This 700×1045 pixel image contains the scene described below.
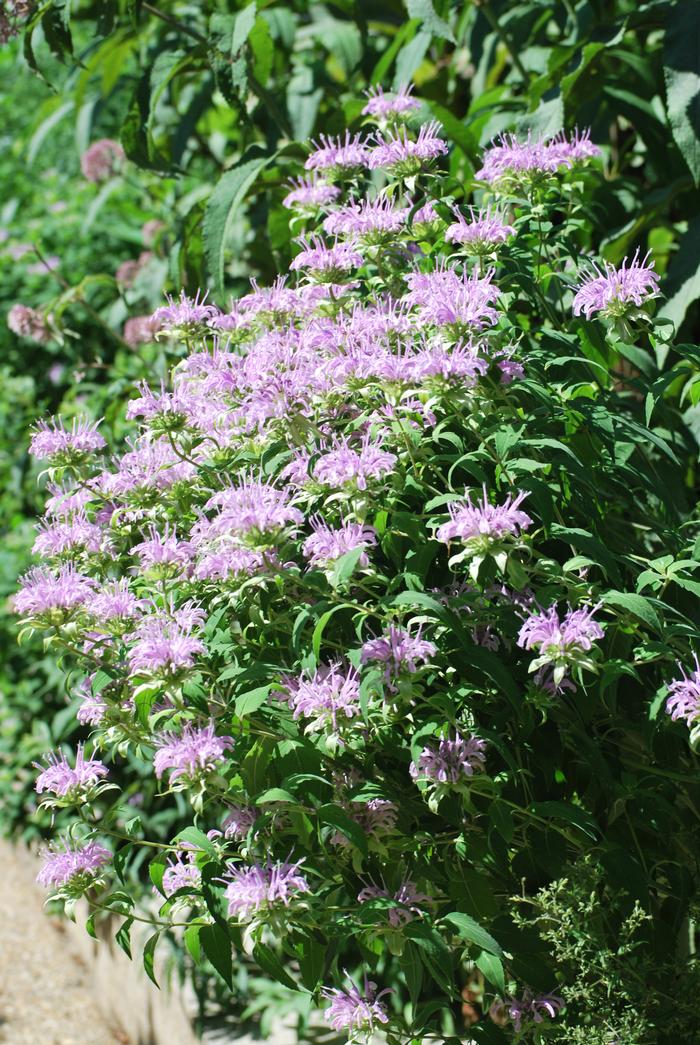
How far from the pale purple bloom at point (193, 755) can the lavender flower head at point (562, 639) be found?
35cm

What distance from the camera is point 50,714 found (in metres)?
4.04

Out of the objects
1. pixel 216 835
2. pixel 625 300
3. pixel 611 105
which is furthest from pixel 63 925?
pixel 625 300

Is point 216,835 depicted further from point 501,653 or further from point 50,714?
point 50,714

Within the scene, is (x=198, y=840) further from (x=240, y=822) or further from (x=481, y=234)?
(x=481, y=234)

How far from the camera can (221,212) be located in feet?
7.27

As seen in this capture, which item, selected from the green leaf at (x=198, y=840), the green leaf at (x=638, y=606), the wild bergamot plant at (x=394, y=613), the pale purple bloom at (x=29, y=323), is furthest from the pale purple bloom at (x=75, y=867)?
the pale purple bloom at (x=29, y=323)

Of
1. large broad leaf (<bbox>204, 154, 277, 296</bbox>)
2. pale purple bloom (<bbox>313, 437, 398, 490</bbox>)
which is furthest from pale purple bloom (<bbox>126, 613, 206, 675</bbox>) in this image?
large broad leaf (<bbox>204, 154, 277, 296</bbox>)

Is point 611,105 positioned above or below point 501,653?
above

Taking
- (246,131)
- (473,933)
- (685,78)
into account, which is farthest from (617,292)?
(246,131)

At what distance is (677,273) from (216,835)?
1251mm

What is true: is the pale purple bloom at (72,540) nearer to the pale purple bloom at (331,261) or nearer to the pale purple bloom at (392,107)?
the pale purple bloom at (331,261)

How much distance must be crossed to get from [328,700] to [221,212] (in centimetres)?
120

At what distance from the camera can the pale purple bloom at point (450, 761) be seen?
132 cm

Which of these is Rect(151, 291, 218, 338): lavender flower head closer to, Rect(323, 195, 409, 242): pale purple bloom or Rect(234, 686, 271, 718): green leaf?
Rect(323, 195, 409, 242): pale purple bloom
